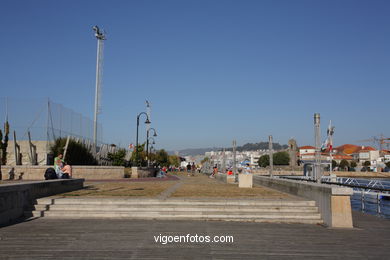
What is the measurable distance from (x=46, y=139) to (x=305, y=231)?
2563cm

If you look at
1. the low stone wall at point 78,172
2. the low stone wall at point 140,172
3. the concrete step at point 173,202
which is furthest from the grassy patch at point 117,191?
the low stone wall at point 140,172

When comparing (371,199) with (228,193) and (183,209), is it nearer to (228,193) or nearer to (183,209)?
(228,193)

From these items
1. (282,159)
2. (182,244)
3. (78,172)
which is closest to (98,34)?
(78,172)

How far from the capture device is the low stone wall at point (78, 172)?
93.8 ft

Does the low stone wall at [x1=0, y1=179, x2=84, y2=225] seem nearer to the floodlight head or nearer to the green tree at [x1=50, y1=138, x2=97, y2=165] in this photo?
the green tree at [x1=50, y1=138, x2=97, y2=165]

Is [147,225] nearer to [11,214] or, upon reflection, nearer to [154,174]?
[11,214]

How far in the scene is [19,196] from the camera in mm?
11422

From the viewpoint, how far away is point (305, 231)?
971 centimetres

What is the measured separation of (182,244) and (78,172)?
2449 cm

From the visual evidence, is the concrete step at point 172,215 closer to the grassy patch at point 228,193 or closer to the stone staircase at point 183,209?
the stone staircase at point 183,209

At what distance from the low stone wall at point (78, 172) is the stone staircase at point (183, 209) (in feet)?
58.5

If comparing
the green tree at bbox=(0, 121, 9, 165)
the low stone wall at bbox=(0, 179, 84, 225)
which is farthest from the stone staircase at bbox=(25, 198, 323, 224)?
the green tree at bbox=(0, 121, 9, 165)

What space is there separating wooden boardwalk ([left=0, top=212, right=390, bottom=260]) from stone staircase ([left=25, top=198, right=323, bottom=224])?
0.62 metres

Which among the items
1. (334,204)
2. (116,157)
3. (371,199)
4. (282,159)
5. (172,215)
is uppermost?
(282,159)
